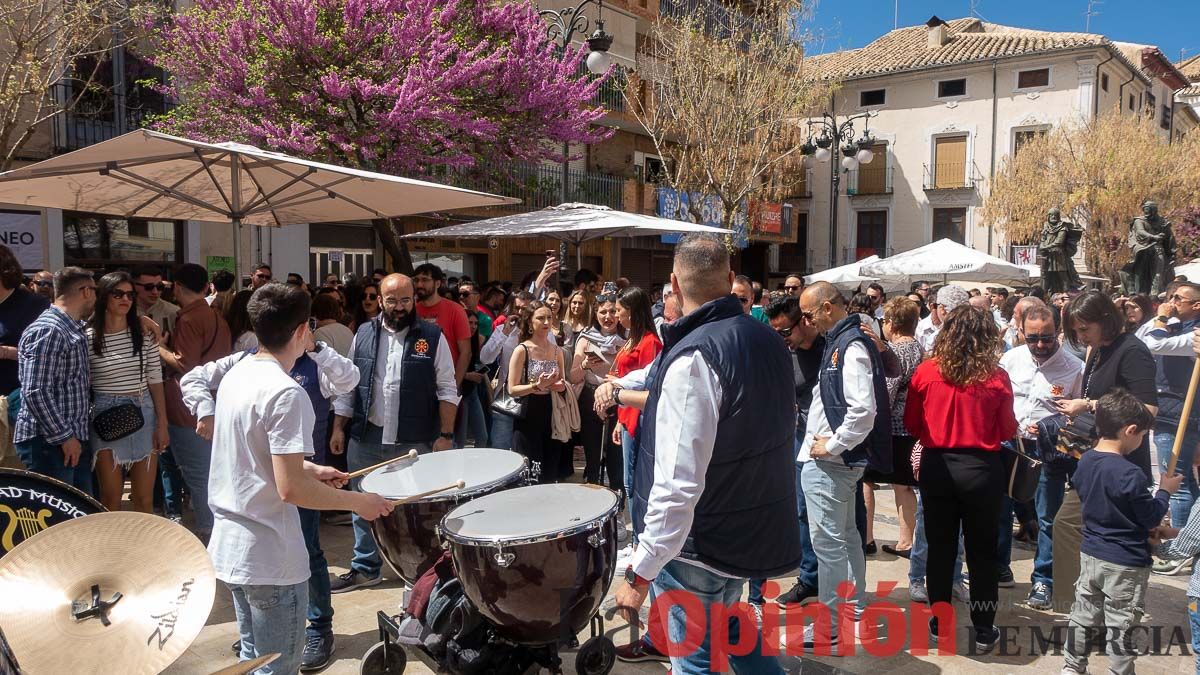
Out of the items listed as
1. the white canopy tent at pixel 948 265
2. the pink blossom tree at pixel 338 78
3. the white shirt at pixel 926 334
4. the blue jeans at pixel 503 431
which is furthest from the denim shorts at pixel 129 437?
the white canopy tent at pixel 948 265

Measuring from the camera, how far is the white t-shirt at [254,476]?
2727mm

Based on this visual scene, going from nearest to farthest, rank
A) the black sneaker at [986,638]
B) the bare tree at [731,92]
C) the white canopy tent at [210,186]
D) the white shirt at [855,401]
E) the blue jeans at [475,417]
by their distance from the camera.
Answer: the white shirt at [855,401]
the black sneaker at [986,638]
the white canopy tent at [210,186]
the blue jeans at [475,417]
the bare tree at [731,92]

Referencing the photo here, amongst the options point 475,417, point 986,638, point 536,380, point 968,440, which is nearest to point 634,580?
point 968,440

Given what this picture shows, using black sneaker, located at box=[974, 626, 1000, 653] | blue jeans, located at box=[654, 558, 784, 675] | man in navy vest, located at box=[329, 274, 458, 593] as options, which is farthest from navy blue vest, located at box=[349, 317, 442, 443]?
black sneaker, located at box=[974, 626, 1000, 653]

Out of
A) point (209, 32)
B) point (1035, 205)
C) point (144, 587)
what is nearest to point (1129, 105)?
point (1035, 205)

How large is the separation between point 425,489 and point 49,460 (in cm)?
259

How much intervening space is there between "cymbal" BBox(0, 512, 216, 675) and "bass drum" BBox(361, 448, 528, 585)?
93cm

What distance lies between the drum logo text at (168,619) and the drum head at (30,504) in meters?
1.32

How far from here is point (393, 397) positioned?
4832 mm

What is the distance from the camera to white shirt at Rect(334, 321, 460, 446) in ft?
15.9

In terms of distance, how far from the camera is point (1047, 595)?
188 inches

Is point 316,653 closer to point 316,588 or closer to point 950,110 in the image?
→ point 316,588

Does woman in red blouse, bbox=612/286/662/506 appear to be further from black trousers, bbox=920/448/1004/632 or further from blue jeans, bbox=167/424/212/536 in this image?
blue jeans, bbox=167/424/212/536

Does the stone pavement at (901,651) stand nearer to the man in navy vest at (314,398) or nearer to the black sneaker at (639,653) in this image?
the black sneaker at (639,653)
